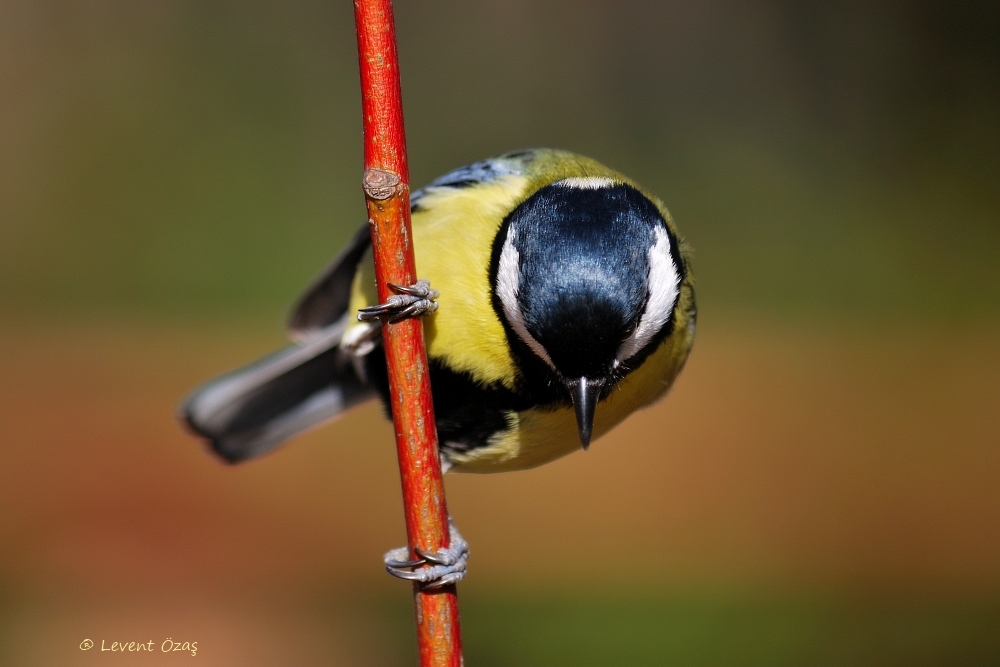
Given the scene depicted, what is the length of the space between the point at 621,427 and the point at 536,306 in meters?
2.03

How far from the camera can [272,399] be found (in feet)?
5.24

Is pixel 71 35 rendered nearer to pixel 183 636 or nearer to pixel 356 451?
pixel 356 451

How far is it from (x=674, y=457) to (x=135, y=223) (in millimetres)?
1991

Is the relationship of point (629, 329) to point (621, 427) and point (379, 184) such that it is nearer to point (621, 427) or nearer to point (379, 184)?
point (379, 184)

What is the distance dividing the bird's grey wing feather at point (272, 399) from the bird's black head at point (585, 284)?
63 centimetres

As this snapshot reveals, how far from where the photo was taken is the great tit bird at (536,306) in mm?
917

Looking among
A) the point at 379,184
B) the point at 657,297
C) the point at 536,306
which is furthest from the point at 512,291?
the point at 379,184

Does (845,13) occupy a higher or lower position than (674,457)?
higher

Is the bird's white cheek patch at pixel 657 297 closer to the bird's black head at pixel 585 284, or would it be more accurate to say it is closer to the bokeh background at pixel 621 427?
the bird's black head at pixel 585 284

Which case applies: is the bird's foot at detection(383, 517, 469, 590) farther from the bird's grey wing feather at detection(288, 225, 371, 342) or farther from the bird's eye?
the bird's grey wing feather at detection(288, 225, 371, 342)

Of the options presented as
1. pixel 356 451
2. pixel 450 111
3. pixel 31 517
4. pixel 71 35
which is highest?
pixel 71 35

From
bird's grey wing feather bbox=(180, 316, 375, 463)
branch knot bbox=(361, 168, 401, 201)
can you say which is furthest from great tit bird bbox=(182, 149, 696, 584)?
bird's grey wing feather bbox=(180, 316, 375, 463)

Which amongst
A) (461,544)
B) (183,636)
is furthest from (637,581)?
(461,544)

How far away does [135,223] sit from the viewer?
3260mm
